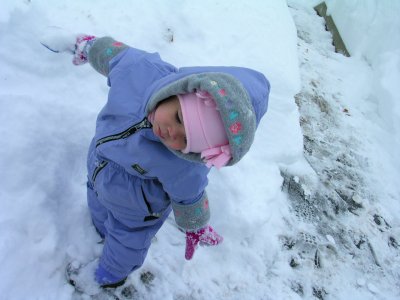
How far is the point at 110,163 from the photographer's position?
5.01ft

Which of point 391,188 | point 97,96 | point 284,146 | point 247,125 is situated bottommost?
point 391,188

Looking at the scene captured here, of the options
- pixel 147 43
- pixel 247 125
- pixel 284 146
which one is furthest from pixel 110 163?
pixel 284 146

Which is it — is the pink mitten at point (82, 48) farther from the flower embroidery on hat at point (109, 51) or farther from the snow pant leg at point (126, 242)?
the snow pant leg at point (126, 242)

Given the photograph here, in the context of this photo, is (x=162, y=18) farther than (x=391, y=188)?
No

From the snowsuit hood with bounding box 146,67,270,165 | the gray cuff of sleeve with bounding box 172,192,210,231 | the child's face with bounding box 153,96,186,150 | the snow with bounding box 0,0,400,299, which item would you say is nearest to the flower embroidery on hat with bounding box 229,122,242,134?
the snowsuit hood with bounding box 146,67,270,165

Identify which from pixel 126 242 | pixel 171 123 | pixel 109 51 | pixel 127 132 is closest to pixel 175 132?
pixel 171 123

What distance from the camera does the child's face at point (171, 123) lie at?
1.16 m

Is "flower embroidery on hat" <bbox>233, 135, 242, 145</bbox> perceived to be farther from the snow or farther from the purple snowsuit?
the snow

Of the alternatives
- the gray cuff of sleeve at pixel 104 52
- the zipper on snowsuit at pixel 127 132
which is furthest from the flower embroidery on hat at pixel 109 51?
the zipper on snowsuit at pixel 127 132

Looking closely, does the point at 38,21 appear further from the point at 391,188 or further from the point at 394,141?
the point at 394,141

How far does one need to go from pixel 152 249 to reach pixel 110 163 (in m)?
0.71

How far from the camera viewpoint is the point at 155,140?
134cm

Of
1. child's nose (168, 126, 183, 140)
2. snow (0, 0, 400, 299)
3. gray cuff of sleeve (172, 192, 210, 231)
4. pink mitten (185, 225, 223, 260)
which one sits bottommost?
snow (0, 0, 400, 299)

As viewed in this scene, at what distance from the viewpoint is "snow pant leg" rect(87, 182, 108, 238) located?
1807mm
